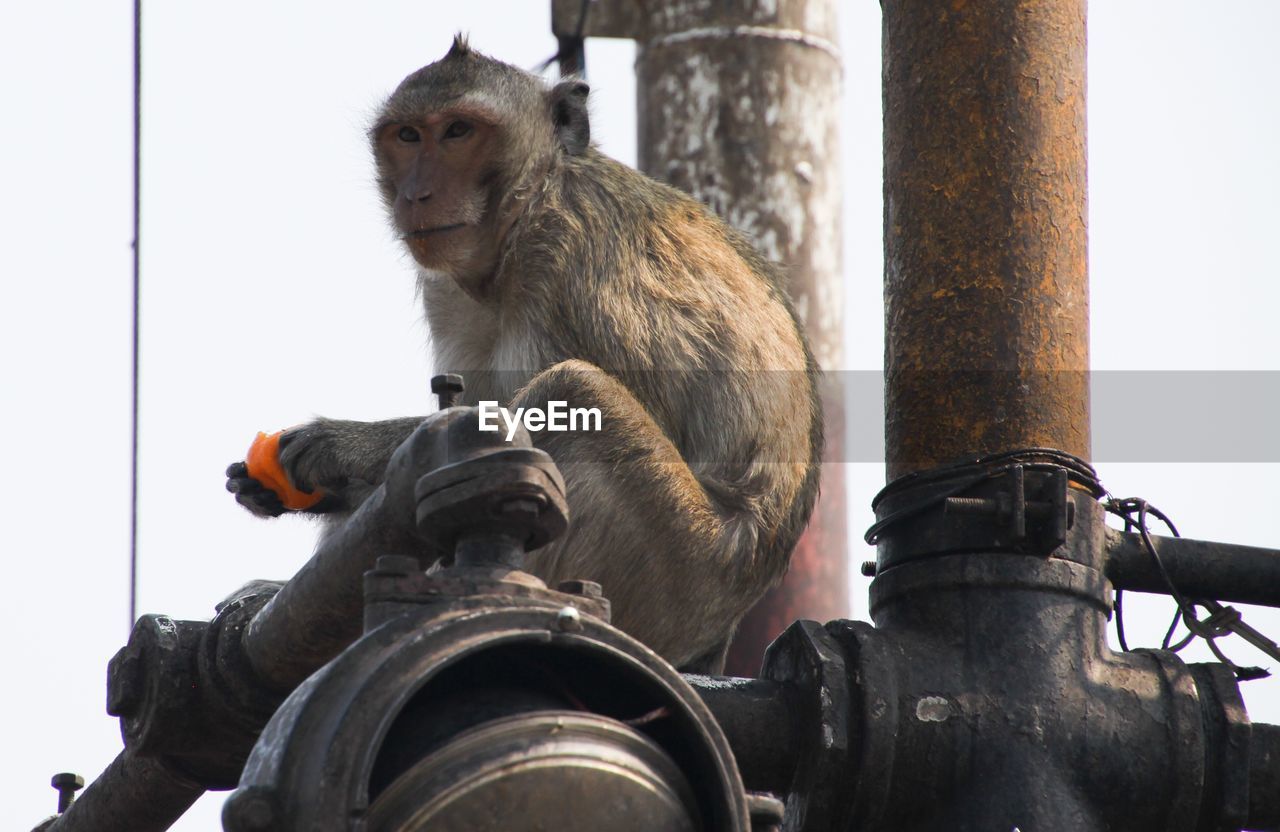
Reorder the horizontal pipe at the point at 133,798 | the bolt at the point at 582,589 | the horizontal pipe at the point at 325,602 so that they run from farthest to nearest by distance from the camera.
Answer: the horizontal pipe at the point at 133,798
the horizontal pipe at the point at 325,602
the bolt at the point at 582,589

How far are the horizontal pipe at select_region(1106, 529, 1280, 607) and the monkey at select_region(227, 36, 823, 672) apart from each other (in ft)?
3.56

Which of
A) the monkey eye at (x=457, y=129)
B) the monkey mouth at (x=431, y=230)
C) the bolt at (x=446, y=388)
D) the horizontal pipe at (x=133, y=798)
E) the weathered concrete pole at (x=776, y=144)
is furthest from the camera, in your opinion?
the weathered concrete pole at (x=776, y=144)

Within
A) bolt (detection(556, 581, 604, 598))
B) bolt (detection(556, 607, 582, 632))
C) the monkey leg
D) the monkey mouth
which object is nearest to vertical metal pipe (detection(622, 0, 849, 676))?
the monkey mouth

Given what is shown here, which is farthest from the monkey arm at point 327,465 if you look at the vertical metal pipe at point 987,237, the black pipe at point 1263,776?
the black pipe at point 1263,776

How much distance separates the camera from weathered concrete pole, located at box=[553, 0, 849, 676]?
573 centimetres

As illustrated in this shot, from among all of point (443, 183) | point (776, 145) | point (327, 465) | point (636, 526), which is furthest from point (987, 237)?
point (776, 145)

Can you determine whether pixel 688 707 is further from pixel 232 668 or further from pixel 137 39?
pixel 137 39

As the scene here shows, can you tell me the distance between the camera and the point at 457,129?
4414 mm

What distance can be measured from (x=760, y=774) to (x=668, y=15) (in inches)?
156

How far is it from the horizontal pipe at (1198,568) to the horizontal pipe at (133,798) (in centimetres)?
146

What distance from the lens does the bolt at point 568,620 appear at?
179cm

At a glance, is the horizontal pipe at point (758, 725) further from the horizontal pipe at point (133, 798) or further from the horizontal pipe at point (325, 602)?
the horizontal pipe at point (133, 798)

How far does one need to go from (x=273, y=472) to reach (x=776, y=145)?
2.59m

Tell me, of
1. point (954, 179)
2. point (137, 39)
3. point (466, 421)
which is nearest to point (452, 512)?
point (466, 421)
